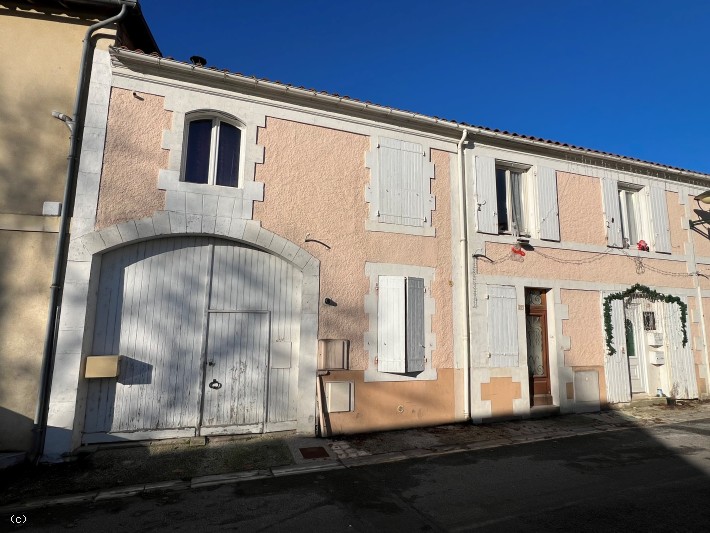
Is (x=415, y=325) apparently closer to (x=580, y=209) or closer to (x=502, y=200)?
(x=502, y=200)

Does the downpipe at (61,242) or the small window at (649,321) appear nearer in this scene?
the downpipe at (61,242)

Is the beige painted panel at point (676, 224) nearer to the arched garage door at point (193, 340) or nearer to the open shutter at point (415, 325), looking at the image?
the open shutter at point (415, 325)

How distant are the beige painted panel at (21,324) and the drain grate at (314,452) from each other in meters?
3.36

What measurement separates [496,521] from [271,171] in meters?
5.26

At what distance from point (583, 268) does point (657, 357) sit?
259 centimetres

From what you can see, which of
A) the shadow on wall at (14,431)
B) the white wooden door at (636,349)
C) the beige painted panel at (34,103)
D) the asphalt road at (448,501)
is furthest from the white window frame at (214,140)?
the white wooden door at (636,349)

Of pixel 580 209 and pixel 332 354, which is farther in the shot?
pixel 580 209

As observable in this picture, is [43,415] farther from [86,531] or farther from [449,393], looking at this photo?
[449,393]

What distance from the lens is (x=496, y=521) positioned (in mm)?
3291

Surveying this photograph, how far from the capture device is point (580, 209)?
8.05 meters

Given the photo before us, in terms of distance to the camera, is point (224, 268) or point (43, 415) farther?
point (224, 268)

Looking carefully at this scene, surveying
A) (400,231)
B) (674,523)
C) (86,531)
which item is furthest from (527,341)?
(86,531)

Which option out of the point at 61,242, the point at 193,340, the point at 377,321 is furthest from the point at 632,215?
the point at 61,242

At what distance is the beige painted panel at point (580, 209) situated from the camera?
7883mm
